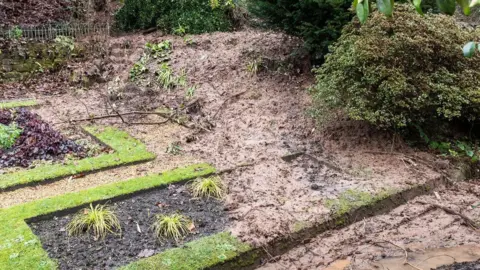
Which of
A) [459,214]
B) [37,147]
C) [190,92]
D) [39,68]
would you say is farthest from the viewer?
[39,68]

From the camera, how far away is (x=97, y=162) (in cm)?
545

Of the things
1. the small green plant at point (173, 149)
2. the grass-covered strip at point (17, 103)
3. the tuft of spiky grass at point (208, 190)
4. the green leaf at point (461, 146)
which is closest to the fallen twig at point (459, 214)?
the green leaf at point (461, 146)

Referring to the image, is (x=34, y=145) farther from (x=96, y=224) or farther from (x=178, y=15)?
(x=178, y=15)

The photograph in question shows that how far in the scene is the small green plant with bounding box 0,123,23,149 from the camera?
5.76 meters

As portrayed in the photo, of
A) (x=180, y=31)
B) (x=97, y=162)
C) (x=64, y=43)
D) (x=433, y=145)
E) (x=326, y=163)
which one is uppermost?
(x=180, y=31)

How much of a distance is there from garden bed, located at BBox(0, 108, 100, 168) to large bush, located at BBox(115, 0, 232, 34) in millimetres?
5477

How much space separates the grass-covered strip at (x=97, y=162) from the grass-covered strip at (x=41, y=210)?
610mm

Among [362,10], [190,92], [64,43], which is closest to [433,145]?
[190,92]

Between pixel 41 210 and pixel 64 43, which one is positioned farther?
pixel 64 43

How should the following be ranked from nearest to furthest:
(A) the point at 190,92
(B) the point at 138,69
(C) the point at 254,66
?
(A) the point at 190,92 < (C) the point at 254,66 < (B) the point at 138,69

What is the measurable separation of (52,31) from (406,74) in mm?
8106

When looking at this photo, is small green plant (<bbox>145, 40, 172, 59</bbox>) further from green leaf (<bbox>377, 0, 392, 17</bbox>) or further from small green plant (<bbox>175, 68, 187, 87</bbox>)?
green leaf (<bbox>377, 0, 392, 17</bbox>)

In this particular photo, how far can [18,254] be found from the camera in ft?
11.4

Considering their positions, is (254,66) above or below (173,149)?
above
